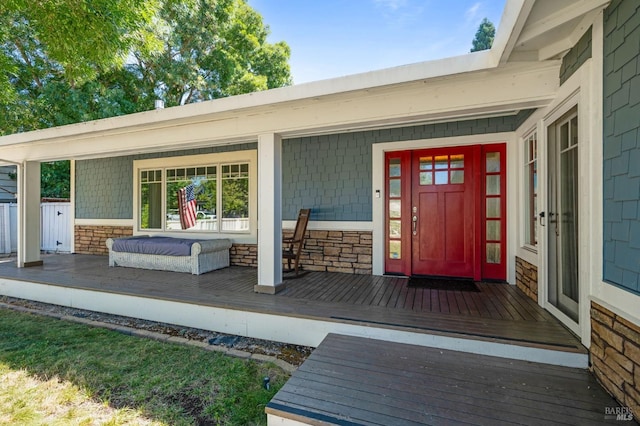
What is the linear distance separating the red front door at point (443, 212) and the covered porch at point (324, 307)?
542mm

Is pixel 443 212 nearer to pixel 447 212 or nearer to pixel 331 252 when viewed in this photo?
pixel 447 212

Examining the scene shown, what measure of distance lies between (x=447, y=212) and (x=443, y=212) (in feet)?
0.18

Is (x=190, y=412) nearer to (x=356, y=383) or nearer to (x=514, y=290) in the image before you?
(x=356, y=383)

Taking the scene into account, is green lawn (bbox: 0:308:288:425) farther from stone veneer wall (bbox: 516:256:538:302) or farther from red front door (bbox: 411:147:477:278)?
red front door (bbox: 411:147:477:278)

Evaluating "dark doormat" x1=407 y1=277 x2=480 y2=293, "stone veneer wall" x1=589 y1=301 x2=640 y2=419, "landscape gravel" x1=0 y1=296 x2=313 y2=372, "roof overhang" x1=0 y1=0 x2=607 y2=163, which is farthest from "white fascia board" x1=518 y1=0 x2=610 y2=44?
"landscape gravel" x1=0 y1=296 x2=313 y2=372

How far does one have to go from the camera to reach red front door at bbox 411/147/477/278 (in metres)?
4.42

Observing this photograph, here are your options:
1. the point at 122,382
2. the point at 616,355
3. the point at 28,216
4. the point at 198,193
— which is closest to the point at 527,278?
the point at 616,355

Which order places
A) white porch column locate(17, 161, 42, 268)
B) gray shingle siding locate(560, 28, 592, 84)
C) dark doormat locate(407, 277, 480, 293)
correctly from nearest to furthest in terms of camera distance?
gray shingle siding locate(560, 28, 592, 84) < dark doormat locate(407, 277, 480, 293) < white porch column locate(17, 161, 42, 268)

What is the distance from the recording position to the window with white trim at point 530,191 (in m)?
3.56

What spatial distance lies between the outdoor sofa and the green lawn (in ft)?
6.16

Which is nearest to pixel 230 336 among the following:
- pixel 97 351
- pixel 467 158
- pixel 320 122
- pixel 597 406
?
pixel 97 351

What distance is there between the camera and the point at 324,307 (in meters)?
3.23

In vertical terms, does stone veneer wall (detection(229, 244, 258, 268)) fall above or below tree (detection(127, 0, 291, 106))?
below

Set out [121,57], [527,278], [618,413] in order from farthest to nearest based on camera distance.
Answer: [121,57]
[527,278]
[618,413]
